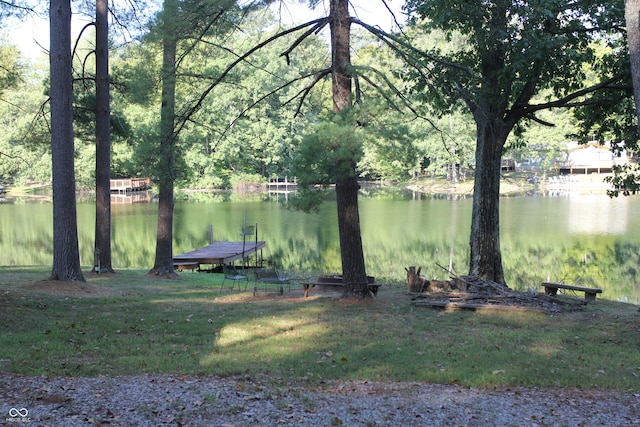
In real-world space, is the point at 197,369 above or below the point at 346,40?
below

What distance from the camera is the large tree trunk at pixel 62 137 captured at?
33.6 feet

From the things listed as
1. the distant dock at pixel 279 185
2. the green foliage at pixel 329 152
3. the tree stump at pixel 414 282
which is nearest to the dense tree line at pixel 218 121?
the green foliage at pixel 329 152

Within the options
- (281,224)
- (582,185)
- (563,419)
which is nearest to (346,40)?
(563,419)

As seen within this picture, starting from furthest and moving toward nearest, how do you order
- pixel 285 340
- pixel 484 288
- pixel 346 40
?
pixel 484 288, pixel 346 40, pixel 285 340

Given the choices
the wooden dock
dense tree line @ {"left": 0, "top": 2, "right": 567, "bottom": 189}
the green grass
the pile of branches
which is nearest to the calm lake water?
the wooden dock

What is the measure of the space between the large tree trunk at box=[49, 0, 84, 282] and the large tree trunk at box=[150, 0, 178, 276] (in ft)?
5.45

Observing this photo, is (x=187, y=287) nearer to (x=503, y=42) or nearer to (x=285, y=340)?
(x=285, y=340)

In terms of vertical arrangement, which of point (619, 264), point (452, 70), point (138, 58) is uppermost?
point (138, 58)

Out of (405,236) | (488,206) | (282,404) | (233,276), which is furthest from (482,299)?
(405,236)

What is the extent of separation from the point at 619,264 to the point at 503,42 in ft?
38.8

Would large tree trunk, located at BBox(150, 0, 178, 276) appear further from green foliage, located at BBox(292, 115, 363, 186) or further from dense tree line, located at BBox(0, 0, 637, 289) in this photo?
green foliage, located at BBox(292, 115, 363, 186)

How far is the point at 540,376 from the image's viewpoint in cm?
587

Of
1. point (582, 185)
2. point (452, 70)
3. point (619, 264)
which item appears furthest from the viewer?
point (582, 185)

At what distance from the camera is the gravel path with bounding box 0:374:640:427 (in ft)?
14.2
